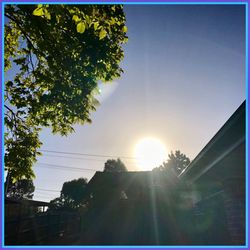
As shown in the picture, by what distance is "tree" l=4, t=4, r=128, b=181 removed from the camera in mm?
5203

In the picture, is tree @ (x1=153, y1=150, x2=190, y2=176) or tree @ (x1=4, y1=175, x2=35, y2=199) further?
tree @ (x1=153, y1=150, x2=190, y2=176)

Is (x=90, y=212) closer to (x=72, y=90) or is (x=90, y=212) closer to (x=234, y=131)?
(x=72, y=90)

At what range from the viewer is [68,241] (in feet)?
42.2

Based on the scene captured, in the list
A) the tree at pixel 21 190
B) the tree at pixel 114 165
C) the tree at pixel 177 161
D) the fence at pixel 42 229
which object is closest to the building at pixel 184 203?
the fence at pixel 42 229

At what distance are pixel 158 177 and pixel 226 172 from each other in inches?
706

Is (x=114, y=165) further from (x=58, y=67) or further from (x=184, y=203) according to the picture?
(x=58, y=67)

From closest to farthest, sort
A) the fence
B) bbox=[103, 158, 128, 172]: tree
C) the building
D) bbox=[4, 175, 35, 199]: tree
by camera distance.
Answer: the building → the fence → bbox=[103, 158, 128, 172]: tree → bbox=[4, 175, 35, 199]: tree

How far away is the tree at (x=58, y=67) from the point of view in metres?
5.20

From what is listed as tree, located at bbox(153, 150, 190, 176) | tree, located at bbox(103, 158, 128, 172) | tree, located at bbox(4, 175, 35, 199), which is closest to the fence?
tree, located at bbox(103, 158, 128, 172)

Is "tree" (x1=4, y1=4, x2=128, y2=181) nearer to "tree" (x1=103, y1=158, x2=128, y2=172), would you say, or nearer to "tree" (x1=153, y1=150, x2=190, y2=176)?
"tree" (x1=103, y1=158, x2=128, y2=172)

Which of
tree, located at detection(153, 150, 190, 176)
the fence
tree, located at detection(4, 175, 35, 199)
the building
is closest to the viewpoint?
the building

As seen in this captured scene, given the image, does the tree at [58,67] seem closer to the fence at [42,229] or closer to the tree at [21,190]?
the fence at [42,229]

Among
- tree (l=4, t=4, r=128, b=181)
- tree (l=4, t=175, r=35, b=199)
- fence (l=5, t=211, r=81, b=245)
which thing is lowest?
tree (l=4, t=175, r=35, b=199)

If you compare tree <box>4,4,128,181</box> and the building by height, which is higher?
tree <box>4,4,128,181</box>
